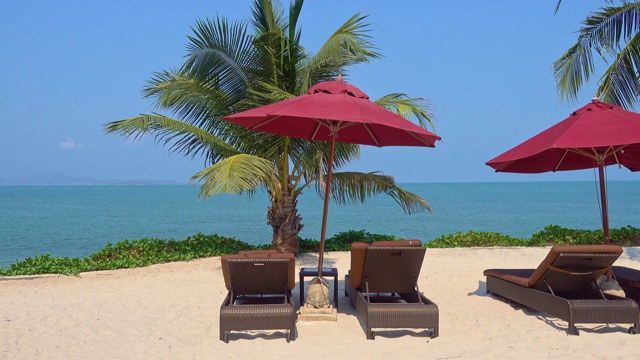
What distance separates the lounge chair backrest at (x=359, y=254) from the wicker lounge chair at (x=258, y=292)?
645mm

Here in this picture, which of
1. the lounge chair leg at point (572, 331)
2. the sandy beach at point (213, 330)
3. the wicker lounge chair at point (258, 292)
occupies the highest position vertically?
the wicker lounge chair at point (258, 292)

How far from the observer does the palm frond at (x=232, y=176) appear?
23.5ft

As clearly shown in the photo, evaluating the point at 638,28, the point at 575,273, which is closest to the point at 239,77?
the point at 575,273

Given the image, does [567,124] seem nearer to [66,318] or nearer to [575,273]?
[575,273]

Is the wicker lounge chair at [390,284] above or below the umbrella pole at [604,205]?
below

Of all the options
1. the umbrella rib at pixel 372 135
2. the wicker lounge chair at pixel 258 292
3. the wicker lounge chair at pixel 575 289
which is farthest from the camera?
the umbrella rib at pixel 372 135

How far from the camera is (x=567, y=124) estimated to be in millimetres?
6164

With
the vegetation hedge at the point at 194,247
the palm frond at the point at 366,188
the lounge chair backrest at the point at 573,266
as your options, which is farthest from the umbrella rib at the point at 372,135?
the vegetation hedge at the point at 194,247

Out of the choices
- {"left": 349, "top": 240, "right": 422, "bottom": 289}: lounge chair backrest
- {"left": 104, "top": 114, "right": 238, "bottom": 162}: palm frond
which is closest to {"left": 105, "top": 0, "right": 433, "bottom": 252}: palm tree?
{"left": 104, "top": 114, "right": 238, "bottom": 162}: palm frond

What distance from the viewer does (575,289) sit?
6.02 meters

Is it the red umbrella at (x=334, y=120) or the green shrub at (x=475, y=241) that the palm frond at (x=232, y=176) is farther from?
the green shrub at (x=475, y=241)

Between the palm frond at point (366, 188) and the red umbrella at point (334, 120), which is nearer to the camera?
the red umbrella at point (334, 120)

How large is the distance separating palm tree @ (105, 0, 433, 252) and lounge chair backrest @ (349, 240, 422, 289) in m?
3.48

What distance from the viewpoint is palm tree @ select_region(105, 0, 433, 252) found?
933 cm
